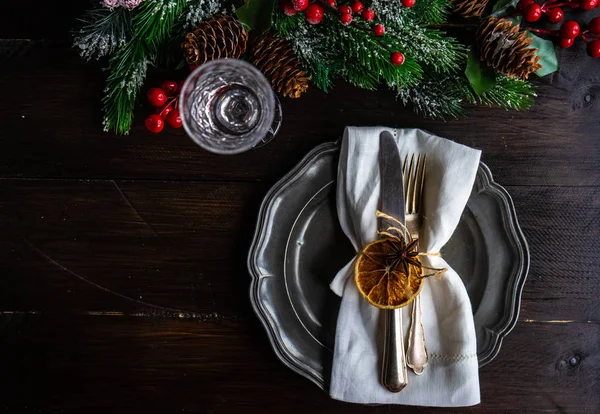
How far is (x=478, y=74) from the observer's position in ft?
2.13

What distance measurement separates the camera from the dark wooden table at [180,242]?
697 mm

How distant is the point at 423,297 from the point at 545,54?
0.34 meters

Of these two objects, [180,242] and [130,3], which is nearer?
[130,3]

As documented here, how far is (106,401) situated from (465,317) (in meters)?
0.49

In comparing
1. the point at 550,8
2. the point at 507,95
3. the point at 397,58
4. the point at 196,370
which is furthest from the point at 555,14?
the point at 196,370

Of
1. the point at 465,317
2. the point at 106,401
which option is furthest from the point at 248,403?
the point at 465,317

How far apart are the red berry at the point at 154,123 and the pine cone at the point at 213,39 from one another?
8 cm

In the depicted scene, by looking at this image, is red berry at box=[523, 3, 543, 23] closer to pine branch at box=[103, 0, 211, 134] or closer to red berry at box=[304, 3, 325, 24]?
red berry at box=[304, 3, 325, 24]

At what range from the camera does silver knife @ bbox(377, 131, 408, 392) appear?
651 millimetres

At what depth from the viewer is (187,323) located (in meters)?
0.72

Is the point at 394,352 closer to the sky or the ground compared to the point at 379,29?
closer to the ground

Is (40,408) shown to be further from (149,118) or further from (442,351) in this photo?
(442,351)

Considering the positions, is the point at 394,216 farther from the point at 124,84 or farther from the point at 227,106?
the point at 124,84

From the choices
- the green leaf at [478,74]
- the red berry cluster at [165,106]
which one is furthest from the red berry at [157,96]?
the green leaf at [478,74]
